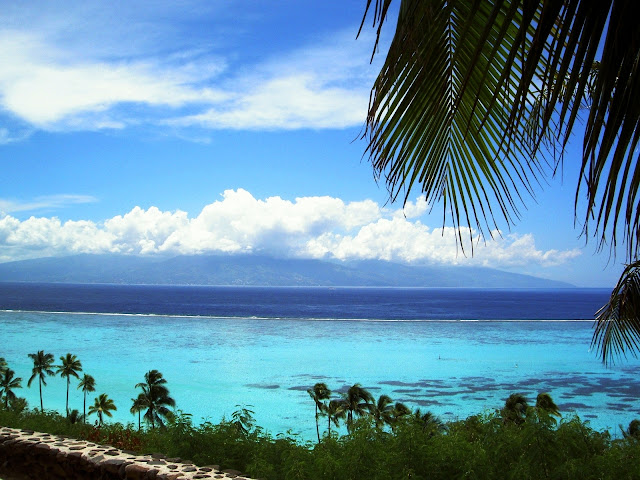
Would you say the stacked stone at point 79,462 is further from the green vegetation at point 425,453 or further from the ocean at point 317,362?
the ocean at point 317,362

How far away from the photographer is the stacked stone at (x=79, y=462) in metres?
7.77

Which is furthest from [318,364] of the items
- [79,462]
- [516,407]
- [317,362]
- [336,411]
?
[79,462]

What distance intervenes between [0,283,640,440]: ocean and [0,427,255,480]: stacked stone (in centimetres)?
1857

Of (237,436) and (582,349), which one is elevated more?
(237,436)

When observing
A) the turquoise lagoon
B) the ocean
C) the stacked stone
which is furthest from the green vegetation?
the turquoise lagoon

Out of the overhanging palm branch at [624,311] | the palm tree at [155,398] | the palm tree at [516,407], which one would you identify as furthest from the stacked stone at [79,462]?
the palm tree at [155,398]

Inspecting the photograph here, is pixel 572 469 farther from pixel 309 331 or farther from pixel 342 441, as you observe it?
pixel 309 331

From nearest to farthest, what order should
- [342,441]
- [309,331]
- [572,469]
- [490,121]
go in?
[490,121], [572,469], [342,441], [309,331]

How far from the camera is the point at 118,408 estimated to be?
A: 4134 cm

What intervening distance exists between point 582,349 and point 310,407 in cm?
4107

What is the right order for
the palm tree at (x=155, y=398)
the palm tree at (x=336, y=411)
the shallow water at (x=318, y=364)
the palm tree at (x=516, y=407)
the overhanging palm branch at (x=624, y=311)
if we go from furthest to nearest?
1. the shallow water at (x=318, y=364)
2. the palm tree at (x=155, y=398)
3. the palm tree at (x=336, y=411)
4. the palm tree at (x=516, y=407)
5. the overhanging palm branch at (x=624, y=311)

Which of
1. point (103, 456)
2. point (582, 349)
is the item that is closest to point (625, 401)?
point (582, 349)

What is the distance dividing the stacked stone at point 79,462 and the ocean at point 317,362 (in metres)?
18.6

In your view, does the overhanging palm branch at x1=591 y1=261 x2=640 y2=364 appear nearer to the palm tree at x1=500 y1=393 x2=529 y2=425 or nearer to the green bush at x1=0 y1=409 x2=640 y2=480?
the green bush at x1=0 y1=409 x2=640 y2=480
